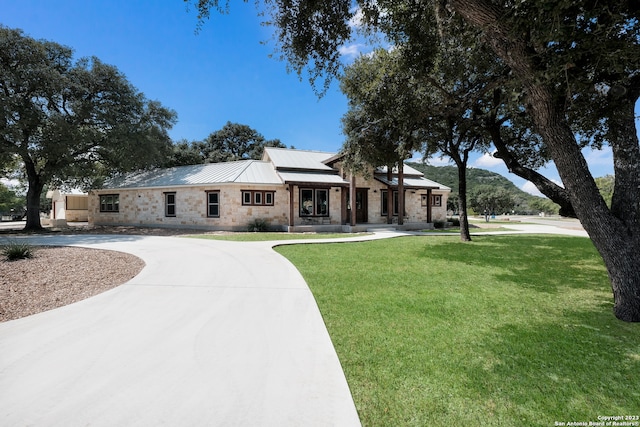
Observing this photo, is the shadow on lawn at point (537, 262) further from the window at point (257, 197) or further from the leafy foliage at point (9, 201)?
the leafy foliage at point (9, 201)

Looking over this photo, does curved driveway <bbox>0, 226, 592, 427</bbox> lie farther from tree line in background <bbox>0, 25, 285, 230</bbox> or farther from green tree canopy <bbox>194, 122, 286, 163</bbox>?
green tree canopy <bbox>194, 122, 286, 163</bbox>

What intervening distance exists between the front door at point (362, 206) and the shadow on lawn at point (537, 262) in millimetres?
10098

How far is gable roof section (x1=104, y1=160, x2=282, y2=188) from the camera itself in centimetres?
1914

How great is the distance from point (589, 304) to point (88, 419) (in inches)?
278

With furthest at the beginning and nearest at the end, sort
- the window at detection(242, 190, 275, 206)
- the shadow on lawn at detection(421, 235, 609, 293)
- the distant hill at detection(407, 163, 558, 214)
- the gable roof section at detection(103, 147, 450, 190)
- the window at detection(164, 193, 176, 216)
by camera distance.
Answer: the distant hill at detection(407, 163, 558, 214) < the window at detection(164, 193, 176, 216) < the gable roof section at detection(103, 147, 450, 190) < the window at detection(242, 190, 275, 206) < the shadow on lawn at detection(421, 235, 609, 293)

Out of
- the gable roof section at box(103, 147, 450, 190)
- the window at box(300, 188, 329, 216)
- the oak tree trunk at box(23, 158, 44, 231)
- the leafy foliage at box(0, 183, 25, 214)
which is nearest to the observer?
the oak tree trunk at box(23, 158, 44, 231)

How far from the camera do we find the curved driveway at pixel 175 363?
2.37 m

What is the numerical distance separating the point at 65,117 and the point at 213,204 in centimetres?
975

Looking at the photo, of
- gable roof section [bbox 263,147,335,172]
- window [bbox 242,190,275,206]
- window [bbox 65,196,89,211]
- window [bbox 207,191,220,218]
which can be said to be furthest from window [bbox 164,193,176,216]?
window [bbox 65,196,89,211]

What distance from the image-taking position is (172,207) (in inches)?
802

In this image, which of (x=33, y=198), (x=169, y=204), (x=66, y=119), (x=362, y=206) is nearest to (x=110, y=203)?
(x=33, y=198)

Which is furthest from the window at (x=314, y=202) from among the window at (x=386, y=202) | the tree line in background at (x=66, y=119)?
the tree line in background at (x=66, y=119)

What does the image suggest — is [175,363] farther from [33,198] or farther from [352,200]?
[33,198]

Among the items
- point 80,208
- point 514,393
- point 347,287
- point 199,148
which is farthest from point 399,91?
point 199,148
